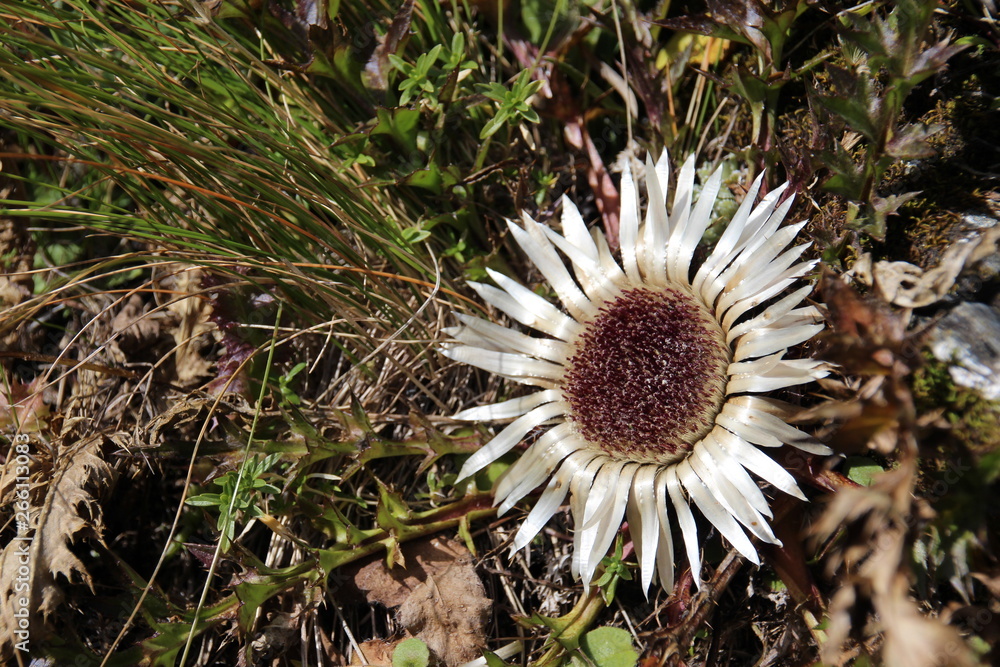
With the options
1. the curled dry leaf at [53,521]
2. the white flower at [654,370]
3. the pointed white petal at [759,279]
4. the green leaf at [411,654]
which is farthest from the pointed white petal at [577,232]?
the curled dry leaf at [53,521]

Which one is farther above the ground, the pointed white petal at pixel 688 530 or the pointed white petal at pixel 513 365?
the pointed white petal at pixel 513 365

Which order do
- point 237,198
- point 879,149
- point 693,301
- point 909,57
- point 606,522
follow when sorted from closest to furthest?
point 909,57
point 879,149
point 606,522
point 693,301
point 237,198

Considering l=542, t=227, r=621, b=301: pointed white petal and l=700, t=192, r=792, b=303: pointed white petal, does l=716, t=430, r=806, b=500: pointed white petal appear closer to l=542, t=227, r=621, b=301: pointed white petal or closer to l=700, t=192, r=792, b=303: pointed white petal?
l=700, t=192, r=792, b=303: pointed white petal

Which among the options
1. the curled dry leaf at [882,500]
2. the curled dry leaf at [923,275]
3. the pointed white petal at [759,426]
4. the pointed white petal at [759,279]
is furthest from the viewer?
the pointed white petal at [759,279]

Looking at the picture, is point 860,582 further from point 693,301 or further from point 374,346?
point 374,346

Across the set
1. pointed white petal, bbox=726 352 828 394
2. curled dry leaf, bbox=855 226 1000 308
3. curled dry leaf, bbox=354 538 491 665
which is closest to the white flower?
pointed white petal, bbox=726 352 828 394

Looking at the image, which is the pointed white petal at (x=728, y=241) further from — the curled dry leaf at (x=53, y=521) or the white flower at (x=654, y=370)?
the curled dry leaf at (x=53, y=521)

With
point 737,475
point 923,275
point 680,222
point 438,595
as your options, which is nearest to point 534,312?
point 680,222

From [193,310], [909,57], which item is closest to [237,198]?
[193,310]
